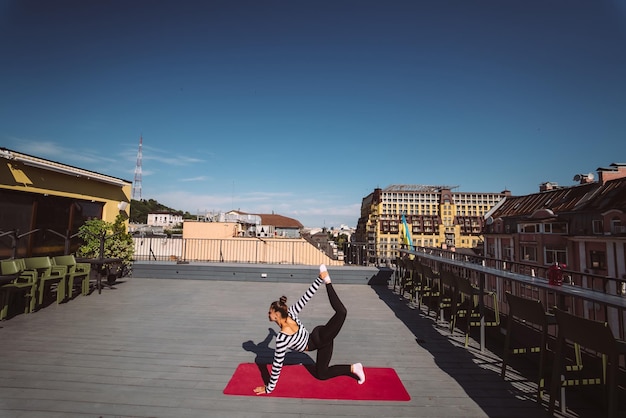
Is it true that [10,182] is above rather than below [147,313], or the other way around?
above

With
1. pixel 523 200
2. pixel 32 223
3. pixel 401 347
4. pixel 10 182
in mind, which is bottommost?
pixel 401 347

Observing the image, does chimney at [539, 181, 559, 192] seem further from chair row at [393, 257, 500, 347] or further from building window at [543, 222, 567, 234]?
chair row at [393, 257, 500, 347]

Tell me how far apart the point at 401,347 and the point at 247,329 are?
2530 mm

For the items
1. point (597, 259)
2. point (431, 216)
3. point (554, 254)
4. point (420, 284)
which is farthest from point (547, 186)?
point (431, 216)

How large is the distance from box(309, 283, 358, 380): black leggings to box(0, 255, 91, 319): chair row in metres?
5.05

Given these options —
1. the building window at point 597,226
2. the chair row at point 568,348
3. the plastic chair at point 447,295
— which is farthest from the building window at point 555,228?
the chair row at point 568,348

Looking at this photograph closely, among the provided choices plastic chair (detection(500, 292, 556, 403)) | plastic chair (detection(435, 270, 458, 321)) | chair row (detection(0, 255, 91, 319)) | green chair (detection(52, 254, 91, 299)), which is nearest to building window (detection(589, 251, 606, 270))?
plastic chair (detection(435, 270, 458, 321))

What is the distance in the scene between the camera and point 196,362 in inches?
137

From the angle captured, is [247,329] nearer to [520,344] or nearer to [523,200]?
[520,344]

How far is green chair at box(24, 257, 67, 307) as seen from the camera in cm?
555

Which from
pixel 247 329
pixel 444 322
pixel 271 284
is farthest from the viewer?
pixel 271 284

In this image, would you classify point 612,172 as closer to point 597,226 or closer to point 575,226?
point 597,226

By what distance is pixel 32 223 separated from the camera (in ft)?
23.9

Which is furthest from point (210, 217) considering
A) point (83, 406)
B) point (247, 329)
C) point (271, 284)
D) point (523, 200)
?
point (523, 200)
